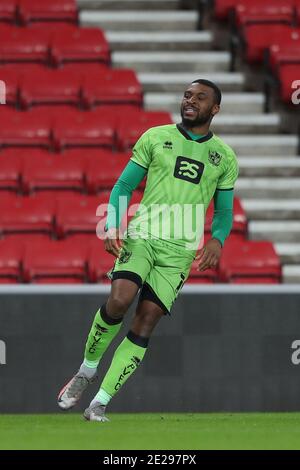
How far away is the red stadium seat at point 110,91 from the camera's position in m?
11.3

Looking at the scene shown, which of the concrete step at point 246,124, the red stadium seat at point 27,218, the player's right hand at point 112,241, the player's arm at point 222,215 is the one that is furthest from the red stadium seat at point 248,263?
the player's right hand at point 112,241

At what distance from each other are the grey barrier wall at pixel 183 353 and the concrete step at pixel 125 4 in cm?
591

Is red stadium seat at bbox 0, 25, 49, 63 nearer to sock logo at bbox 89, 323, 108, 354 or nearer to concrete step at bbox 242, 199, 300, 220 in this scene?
concrete step at bbox 242, 199, 300, 220

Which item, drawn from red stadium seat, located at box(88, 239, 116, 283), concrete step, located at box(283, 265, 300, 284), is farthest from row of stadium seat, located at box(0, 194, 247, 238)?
concrete step, located at box(283, 265, 300, 284)

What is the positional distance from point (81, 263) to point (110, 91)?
283 cm

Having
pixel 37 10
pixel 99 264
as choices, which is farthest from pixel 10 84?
pixel 99 264

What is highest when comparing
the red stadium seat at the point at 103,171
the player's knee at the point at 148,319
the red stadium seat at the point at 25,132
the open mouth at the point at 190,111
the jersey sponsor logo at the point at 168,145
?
the open mouth at the point at 190,111

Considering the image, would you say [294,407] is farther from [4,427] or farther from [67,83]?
[67,83]

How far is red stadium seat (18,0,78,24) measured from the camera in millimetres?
12273

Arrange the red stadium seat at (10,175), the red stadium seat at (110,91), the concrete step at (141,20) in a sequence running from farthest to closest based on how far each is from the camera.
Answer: the concrete step at (141,20), the red stadium seat at (110,91), the red stadium seat at (10,175)

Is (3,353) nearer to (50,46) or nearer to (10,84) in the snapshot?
(10,84)

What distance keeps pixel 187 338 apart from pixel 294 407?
0.80 m

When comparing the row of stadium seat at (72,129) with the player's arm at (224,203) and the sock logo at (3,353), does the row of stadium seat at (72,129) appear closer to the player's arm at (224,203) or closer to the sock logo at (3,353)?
the sock logo at (3,353)

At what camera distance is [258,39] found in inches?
467
